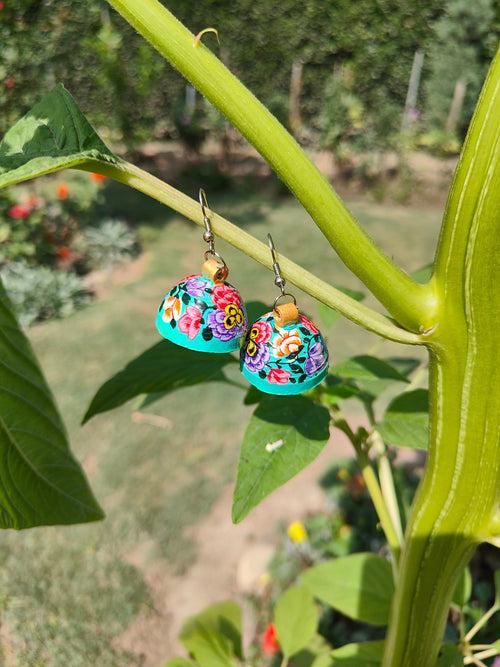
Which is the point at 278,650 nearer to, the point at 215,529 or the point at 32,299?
the point at 215,529

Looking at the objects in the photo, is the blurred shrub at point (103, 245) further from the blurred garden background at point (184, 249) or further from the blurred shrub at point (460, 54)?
the blurred shrub at point (460, 54)

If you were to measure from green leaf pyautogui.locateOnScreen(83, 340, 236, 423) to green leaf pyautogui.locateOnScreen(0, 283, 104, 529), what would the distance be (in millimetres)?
174

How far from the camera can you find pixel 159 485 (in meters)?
2.92

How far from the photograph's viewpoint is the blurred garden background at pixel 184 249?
7.79 feet

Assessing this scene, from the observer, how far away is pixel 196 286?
0.79 m

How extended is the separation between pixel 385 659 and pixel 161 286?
168 inches

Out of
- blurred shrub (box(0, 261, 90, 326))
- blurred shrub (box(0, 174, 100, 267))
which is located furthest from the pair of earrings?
blurred shrub (box(0, 174, 100, 267))

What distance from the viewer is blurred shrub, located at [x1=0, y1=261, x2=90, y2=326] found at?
13.9ft

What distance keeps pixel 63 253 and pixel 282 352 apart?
4.57 meters

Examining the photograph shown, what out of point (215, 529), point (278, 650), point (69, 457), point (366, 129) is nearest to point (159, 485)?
point (215, 529)

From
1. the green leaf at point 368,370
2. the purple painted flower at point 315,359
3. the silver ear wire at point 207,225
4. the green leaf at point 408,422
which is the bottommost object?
the green leaf at point 408,422

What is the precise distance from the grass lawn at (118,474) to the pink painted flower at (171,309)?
51 cm

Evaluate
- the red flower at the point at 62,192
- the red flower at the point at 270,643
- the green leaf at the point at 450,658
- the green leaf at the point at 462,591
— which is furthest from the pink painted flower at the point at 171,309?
the red flower at the point at 62,192

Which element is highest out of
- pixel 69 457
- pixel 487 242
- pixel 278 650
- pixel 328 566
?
pixel 487 242
